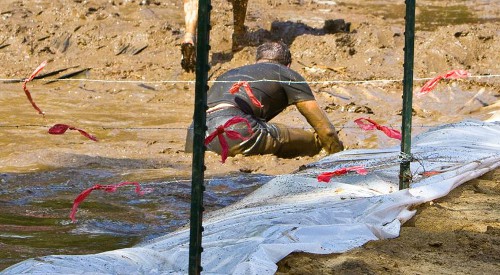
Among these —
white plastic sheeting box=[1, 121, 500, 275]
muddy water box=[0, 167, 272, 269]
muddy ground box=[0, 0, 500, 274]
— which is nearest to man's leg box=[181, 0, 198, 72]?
muddy ground box=[0, 0, 500, 274]

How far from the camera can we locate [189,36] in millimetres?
10914

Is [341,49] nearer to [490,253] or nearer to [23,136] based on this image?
[23,136]

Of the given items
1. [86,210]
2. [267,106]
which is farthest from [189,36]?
[86,210]

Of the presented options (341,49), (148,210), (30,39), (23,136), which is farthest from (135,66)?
(148,210)

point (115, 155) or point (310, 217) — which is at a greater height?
point (310, 217)

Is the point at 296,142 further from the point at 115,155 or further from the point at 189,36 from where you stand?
the point at 189,36

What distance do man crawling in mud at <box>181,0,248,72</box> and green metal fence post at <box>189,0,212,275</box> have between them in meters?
7.80

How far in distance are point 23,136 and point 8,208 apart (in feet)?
9.64

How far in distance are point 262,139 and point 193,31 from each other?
3.74m

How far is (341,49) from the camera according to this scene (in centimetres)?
1160

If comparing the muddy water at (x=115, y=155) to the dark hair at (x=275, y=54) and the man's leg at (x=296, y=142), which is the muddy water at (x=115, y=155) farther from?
the dark hair at (x=275, y=54)

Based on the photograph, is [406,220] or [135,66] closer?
[406,220]

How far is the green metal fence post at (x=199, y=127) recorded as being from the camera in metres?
3.09

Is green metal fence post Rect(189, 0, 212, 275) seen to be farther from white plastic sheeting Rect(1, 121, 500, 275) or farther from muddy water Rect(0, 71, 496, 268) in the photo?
muddy water Rect(0, 71, 496, 268)
